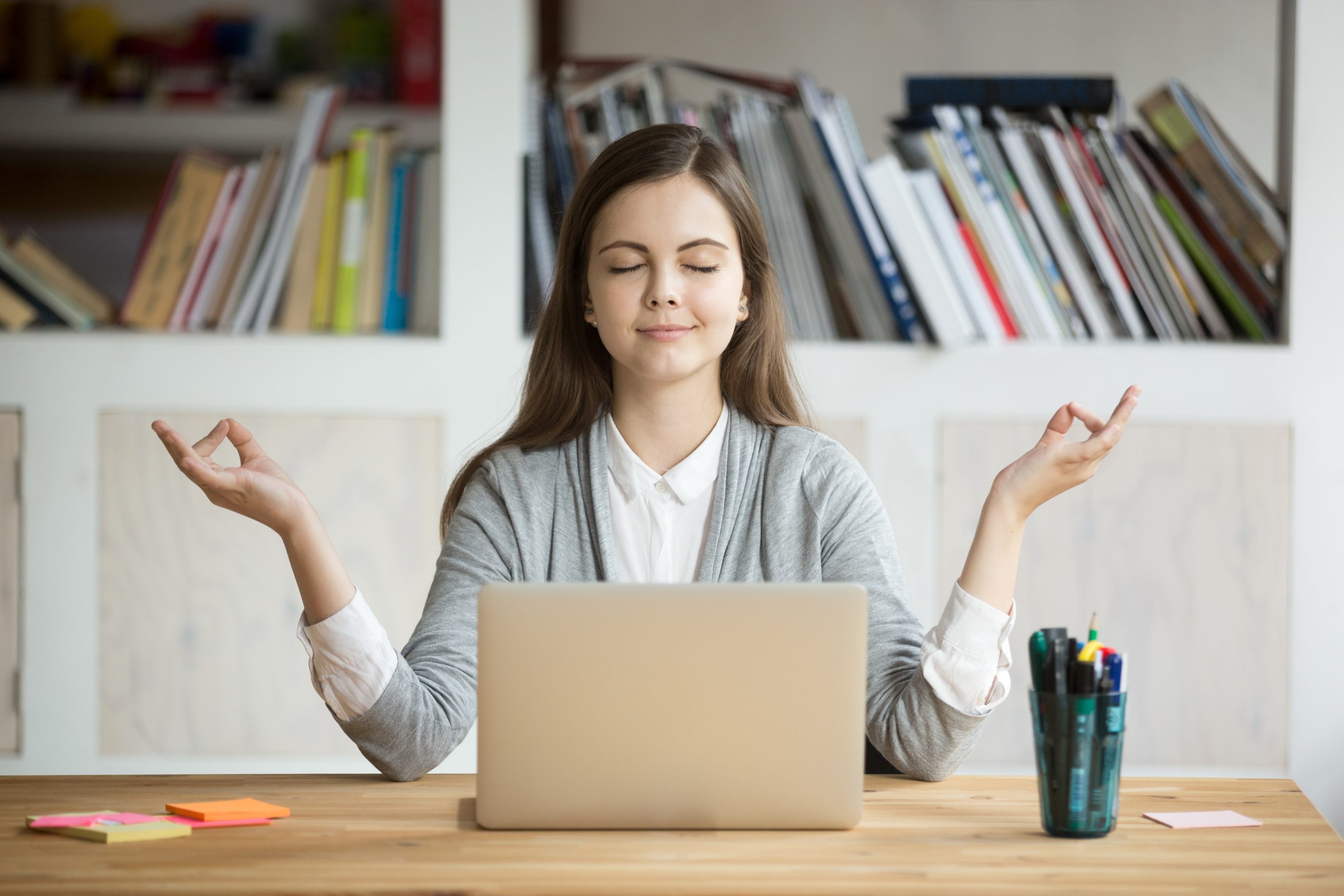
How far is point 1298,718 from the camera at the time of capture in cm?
222

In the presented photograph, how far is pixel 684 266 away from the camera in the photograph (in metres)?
1.47

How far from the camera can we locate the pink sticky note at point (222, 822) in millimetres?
1032

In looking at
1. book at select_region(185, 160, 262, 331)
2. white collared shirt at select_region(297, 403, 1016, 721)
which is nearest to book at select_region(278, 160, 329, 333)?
book at select_region(185, 160, 262, 331)

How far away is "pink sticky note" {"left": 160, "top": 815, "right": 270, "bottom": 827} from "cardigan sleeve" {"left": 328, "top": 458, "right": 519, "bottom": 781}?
19 centimetres

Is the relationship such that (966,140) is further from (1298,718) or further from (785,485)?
(1298,718)

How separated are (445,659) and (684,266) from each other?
510 mm

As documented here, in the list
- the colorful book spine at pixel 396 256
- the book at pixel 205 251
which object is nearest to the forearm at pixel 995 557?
the colorful book spine at pixel 396 256

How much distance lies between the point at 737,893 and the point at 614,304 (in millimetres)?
750

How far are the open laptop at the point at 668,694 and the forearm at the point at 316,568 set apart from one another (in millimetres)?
A: 279

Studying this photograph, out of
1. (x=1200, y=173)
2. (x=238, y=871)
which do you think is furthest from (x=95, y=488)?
(x=1200, y=173)

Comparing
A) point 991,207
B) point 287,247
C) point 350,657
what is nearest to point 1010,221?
point 991,207

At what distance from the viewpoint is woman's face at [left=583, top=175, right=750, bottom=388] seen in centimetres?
145

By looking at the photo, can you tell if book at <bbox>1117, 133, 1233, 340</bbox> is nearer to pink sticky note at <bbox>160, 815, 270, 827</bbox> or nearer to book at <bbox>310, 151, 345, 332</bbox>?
book at <bbox>310, 151, 345, 332</bbox>

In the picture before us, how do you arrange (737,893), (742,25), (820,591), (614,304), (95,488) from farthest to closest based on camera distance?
1. (742,25)
2. (95,488)
3. (614,304)
4. (820,591)
5. (737,893)
